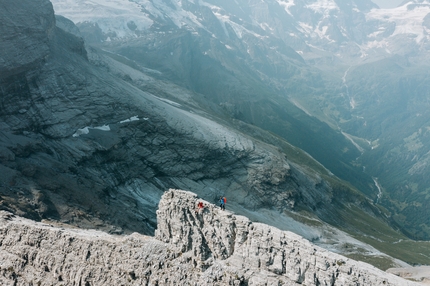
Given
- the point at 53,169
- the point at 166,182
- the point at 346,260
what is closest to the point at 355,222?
the point at 166,182

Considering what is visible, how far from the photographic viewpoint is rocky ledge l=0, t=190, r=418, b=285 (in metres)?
34.9

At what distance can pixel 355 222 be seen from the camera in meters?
178

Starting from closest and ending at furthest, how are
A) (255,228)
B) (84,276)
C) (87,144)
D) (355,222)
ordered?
1. (255,228)
2. (84,276)
3. (87,144)
4. (355,222)

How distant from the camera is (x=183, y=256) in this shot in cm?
3875

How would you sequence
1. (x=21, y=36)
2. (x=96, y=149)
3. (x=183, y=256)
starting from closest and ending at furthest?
(x=183, y=256)
(x=21, y=36)
(x=96, y=149)

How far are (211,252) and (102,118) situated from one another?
9618cm

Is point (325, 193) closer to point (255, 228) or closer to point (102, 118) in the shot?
point (102, 118)

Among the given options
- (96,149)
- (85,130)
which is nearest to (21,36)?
(85,130)

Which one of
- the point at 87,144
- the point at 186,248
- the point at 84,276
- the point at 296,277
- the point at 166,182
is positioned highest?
the point at 296,277

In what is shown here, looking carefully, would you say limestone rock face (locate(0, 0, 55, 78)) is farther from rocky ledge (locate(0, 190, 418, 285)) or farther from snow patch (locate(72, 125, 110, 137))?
rocky ledge (locate(0, 190, 418, 285))

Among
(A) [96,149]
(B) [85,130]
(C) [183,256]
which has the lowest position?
(A) [96,149]

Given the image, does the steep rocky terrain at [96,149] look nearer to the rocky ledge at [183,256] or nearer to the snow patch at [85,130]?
the snow patch at [85,130]

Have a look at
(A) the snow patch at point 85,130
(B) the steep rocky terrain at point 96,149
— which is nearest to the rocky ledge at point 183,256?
(B) the steep rocky terrain at point 96,149

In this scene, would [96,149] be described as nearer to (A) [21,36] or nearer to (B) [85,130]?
(B) [85,130]
